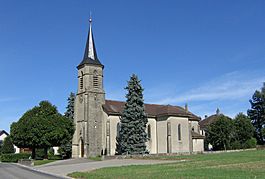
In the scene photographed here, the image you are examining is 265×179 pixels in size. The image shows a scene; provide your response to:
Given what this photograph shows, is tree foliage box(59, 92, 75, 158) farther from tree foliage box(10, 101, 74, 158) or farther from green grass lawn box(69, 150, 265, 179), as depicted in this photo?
green grass lawn box(69, 150, 265, 179)

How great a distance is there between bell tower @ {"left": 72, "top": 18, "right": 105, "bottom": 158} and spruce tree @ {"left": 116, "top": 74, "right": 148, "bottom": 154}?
4860 mm

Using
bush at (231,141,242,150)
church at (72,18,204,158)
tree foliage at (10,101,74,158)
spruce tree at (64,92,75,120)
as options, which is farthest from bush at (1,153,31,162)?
bush at (231,141,242,150)

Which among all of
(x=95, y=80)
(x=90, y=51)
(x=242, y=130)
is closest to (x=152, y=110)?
(x=95, y=80)

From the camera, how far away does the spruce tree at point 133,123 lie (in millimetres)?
47531

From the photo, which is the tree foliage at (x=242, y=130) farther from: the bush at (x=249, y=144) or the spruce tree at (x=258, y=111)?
the spruce tree at (x=258, y=111)

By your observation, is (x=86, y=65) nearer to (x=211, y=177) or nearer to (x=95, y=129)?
(x=95, y=129)

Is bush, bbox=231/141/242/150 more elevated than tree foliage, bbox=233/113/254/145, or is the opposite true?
tree foliage, bbox=233/113/254/145

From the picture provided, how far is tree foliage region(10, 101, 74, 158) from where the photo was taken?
1829 inches

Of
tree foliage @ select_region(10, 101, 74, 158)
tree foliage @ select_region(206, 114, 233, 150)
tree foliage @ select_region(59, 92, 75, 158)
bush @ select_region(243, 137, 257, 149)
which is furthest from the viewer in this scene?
tree foliage @ select_region(206, 114, 233, 150)

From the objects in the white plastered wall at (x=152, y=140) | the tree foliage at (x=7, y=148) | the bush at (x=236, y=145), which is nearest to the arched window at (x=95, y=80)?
the white plastered wall at (x=152, y=140)

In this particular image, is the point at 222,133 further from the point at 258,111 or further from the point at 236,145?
the point at 258,111

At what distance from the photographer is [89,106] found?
52.4 metres

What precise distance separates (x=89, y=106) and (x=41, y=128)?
28.6 ft

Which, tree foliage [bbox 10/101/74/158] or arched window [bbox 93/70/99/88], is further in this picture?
arched window [bbox 93/70/99/88]
